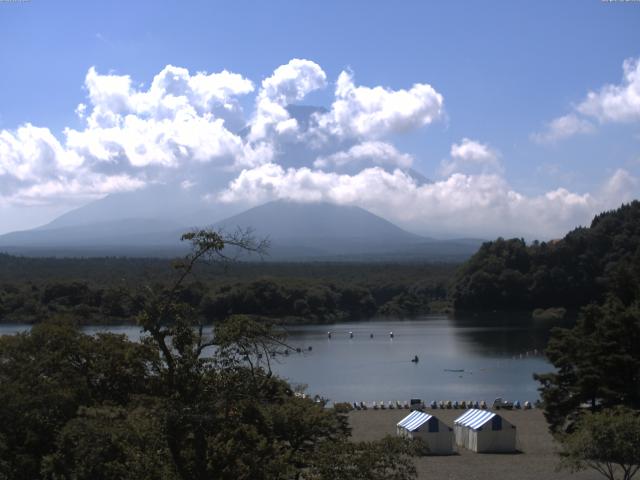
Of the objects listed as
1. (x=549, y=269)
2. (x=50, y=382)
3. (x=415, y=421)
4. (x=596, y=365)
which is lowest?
(x=415, y=421)

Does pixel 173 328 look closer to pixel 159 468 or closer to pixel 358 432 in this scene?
pixel 159 468

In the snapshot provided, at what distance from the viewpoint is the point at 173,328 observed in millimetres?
5738

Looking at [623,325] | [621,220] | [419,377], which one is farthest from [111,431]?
[621,220]

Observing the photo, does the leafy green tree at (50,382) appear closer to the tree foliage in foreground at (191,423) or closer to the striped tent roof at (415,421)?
the tree foliage in foreground at (191,423)

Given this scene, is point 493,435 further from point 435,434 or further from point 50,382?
point 50,382

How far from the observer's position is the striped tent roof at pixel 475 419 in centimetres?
1583

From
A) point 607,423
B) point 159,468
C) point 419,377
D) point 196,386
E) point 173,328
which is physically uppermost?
point 173,328

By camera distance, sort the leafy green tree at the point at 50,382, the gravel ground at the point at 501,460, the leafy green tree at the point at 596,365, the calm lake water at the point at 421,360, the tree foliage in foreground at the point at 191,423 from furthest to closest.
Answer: the calm lake water at the point at 421,360 → the leafy green tree at the point at 596,365 → the gravel ground at the point at 501,460 → the leafy green tree at the point at 50,382 → the tree foliage in foreground at the point at 191,423

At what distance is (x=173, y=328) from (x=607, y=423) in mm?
7406

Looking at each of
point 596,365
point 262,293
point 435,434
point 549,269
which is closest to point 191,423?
point 435,434

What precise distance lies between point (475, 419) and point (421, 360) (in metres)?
17.8

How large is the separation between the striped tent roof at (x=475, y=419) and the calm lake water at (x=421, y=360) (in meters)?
4.08

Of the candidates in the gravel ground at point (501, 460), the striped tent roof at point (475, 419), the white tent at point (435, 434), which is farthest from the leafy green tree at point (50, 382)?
the striped tent roof at point (475, 419)

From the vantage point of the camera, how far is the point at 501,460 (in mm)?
14906
